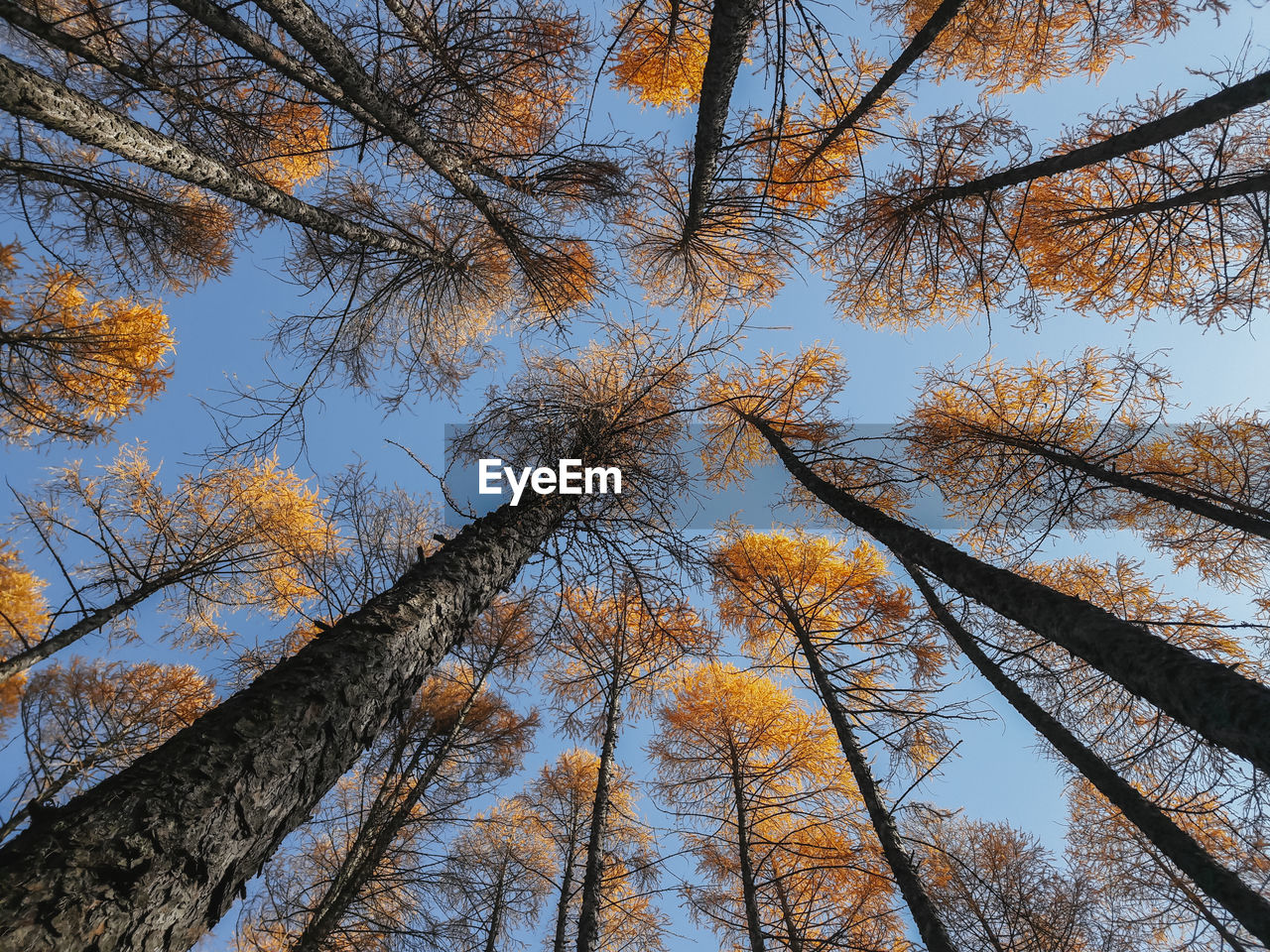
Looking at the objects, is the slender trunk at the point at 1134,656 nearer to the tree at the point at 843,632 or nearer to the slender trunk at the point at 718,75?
the tree at the point at 843,632

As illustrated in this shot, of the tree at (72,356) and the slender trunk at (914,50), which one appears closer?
the slender trunk at (914,50)

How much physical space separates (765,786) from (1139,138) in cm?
679

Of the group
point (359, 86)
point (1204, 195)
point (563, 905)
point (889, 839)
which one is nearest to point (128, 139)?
point (359, 86)

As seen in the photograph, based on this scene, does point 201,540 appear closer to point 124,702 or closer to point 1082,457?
point 124,702

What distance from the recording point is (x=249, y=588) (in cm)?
802

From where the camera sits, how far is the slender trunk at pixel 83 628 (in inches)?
174

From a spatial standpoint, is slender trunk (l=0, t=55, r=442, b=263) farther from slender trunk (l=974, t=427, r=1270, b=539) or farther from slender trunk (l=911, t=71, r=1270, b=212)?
slender trunk (l=974, t=427, r=1270, b=539)

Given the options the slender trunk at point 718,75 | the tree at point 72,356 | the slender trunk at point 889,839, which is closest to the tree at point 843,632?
the slender trunk at point 889,839

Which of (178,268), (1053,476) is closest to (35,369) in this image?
(178,268)

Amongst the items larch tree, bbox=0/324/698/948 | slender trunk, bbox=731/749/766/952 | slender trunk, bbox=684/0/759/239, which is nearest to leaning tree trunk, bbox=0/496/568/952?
larch tree, bbox=0/324/698/948

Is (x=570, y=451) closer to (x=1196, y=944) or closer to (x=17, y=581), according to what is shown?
(x=1196, y=944)

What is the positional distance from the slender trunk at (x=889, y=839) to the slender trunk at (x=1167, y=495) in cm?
313

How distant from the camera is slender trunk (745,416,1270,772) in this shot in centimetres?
211

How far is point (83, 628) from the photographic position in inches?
193
